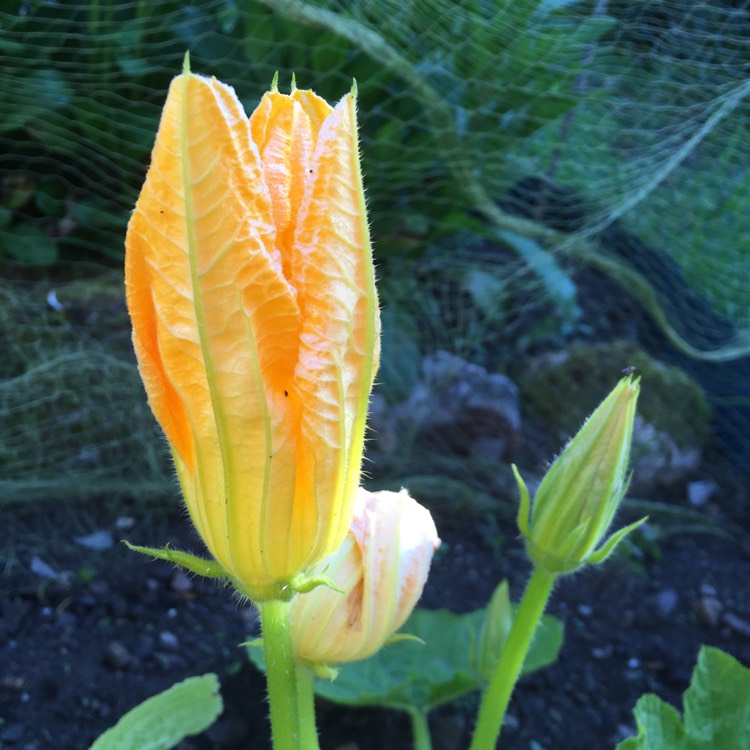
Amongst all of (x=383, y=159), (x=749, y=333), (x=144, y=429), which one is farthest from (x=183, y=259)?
(x=749, y=333)

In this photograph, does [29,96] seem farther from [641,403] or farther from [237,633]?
[641,403]

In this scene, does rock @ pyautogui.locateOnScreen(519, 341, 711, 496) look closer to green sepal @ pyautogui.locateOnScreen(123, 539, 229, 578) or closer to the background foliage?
the background foliage

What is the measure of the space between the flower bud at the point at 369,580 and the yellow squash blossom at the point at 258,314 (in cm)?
17

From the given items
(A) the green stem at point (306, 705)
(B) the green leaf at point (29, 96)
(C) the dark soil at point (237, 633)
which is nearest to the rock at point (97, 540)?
(C) the dark soil at point (237, 633)

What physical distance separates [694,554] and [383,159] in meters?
1.18

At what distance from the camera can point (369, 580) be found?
0.80 m

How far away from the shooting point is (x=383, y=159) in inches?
80.4

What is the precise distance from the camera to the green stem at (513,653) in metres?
0.96

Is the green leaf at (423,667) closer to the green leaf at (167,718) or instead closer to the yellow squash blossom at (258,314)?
the green leaf at (167,718)

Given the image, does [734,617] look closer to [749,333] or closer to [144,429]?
[749,333]

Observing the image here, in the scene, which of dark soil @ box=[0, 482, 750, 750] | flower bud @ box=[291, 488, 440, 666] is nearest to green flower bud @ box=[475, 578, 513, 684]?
flower bud @ box=[291, 488, 440, 666]

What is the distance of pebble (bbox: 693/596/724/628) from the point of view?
6.01ft

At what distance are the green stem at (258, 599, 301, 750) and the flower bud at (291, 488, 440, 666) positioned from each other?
109mm

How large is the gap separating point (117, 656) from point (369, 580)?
885mm
